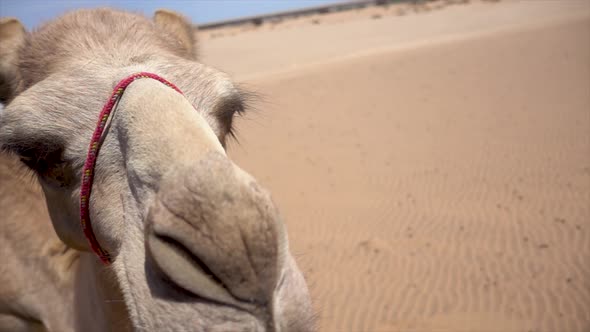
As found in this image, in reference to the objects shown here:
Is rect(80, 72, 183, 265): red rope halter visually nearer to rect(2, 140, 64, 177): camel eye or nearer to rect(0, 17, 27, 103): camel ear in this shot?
rect(2, 140, 64, 177): camel eye

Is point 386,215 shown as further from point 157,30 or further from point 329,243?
point 157,30

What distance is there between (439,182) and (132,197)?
7412 mm

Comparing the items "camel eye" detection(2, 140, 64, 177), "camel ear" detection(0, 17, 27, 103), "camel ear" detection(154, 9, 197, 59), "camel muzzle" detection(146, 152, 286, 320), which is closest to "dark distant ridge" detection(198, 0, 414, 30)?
"camel ear" detection(154, 9, 197, 59)

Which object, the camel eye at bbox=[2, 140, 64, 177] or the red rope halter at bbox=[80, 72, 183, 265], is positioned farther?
the camel eye at bbox=[2, 140, 64, 177]

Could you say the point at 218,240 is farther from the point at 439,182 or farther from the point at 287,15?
the point at 287,15

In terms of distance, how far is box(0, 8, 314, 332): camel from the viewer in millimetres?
1219

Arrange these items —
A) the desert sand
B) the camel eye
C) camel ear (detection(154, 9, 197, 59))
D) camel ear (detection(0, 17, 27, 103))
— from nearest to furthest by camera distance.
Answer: the camel eye
camel ear (detection(0, 17, 27, 103))
camel ear (detection(154, 9, 197, 59))
the desert sand

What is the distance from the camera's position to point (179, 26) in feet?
9.84

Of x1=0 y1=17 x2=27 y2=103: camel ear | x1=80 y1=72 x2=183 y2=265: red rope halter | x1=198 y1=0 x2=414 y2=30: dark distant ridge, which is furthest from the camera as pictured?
x1=198 y1=0 x2=414 y2=30: dark distant ridge

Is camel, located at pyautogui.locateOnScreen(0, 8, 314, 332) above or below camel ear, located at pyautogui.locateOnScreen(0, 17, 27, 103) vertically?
below

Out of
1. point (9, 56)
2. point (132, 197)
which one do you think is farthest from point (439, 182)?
point (132, 197)

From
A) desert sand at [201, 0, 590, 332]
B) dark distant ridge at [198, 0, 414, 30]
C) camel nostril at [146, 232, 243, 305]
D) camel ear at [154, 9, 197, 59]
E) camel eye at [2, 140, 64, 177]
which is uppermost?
camel ear at [154, 9, 197, 59]

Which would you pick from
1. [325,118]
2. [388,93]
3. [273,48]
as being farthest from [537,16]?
[325,118]

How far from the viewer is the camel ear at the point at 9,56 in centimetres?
237
